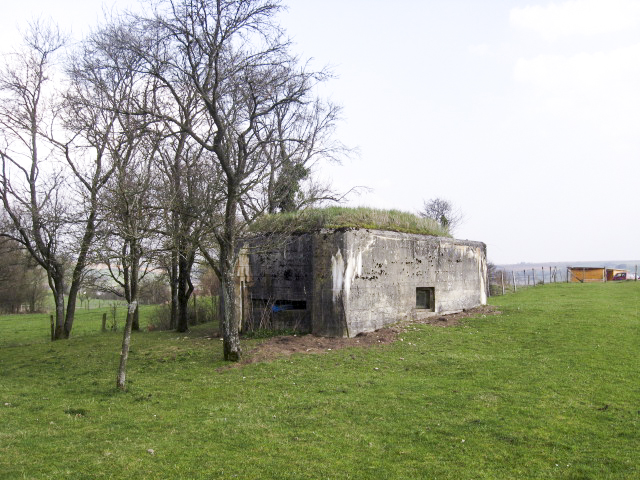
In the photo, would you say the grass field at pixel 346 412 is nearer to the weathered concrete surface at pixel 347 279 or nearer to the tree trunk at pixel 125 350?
the tree trunk at pixel 125 350

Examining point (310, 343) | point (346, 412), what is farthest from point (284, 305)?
point (346, 412)

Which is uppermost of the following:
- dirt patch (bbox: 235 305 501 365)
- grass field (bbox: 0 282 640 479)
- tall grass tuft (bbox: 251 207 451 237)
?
tall grass tuft (bbox: 251 207 451 237)

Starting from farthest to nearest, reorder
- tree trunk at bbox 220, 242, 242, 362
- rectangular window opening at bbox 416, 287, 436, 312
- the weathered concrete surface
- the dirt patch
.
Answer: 1. rectangular window opening at bbox 416, 287, 436, 312
2. the weathered concrete surface
3. the dirt patch
4. tree trunk at bbox 220, 242, 242, 362

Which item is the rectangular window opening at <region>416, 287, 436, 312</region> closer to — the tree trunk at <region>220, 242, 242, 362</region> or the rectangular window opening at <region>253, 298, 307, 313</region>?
the rectangular window opening at <region>253, 298, 307, 313</region>

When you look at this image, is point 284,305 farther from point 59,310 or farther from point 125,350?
point 59,310

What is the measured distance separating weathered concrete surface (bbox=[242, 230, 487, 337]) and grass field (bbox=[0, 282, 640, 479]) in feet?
5.22

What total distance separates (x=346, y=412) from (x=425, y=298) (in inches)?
368

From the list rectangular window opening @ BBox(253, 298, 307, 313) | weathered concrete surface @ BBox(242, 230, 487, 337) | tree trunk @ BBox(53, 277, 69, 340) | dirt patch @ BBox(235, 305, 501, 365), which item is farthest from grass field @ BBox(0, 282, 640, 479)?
tree trunk @ BBox(53, 277, 69, 340)

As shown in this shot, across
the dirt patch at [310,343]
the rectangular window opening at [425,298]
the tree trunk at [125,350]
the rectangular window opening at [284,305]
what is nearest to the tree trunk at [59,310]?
the rectangular window opening at [284,305]

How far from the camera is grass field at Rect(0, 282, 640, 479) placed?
17.7 feet

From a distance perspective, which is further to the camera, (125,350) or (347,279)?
(347,279)

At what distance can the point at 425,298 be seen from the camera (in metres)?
16.0

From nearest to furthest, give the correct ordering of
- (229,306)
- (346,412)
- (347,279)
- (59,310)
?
(346,412) < (229,306) < (347,279) < (59,310)

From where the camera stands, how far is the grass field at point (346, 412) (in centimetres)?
539
